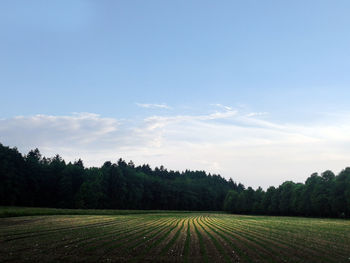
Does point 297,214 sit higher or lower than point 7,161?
lower

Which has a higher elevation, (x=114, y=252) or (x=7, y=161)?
(x=7, y=161)

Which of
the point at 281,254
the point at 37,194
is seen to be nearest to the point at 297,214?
the point at 37,194

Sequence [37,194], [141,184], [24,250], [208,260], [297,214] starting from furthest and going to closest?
[141,184] < [297,214] < [37,194] < [24,250] < [208,260]

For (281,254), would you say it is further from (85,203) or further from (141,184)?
(141,184)

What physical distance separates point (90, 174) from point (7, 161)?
42.8 metres

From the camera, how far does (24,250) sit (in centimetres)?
1997

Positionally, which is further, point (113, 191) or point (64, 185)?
point (113, 191)

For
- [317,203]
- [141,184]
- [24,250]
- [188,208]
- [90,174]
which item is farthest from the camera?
[188,208]

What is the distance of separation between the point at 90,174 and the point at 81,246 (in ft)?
375

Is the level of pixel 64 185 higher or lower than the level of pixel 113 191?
higher

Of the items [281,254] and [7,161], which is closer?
[281,254]

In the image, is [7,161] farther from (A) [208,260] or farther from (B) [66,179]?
(A) [208,260]

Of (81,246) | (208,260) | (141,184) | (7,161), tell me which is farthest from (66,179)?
(208,260)

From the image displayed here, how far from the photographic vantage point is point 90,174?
133m
